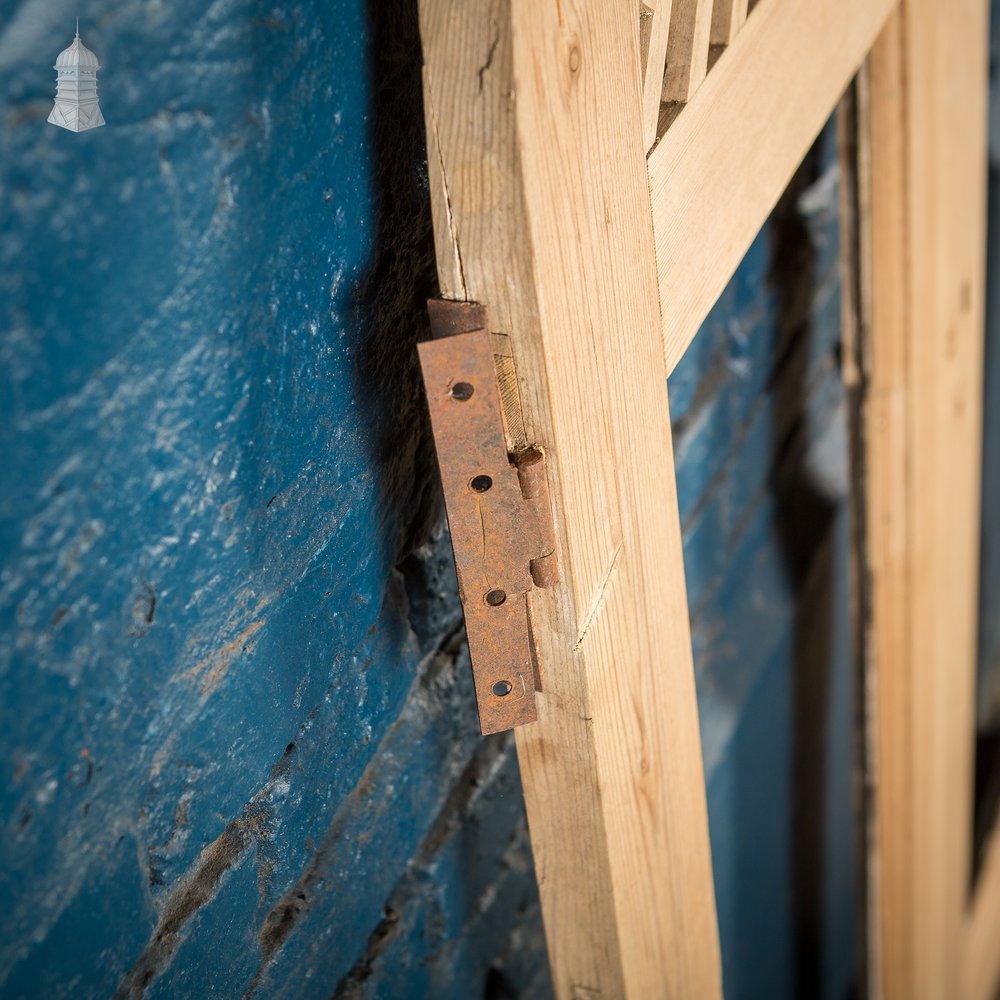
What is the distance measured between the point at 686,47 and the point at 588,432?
280 millimetres

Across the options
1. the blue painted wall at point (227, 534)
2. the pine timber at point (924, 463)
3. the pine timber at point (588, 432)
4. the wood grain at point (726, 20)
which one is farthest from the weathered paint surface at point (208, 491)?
the pine timber at point (924, 463)

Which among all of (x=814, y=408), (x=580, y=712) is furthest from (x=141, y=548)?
(x=814, y=408)

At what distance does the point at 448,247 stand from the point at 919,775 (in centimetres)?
146

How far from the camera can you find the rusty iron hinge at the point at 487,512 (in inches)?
23.2

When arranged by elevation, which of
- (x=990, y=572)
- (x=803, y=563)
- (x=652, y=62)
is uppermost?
(x=652, y=62)

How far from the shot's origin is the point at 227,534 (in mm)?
656

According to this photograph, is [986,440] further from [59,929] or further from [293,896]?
[59,929]

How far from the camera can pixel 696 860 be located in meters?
0.90

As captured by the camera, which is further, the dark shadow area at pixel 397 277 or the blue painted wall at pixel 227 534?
the dark shadow area at pixel 397 277

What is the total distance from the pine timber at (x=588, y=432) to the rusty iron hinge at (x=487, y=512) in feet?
0.05

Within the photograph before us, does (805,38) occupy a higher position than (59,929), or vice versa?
(805,38)

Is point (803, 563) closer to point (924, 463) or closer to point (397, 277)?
point (924, 463)

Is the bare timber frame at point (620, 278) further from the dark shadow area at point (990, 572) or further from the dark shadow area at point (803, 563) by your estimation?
the dark shadow area at point (990, 572)

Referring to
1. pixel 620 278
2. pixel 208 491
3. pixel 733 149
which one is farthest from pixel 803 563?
pixel 208 491
